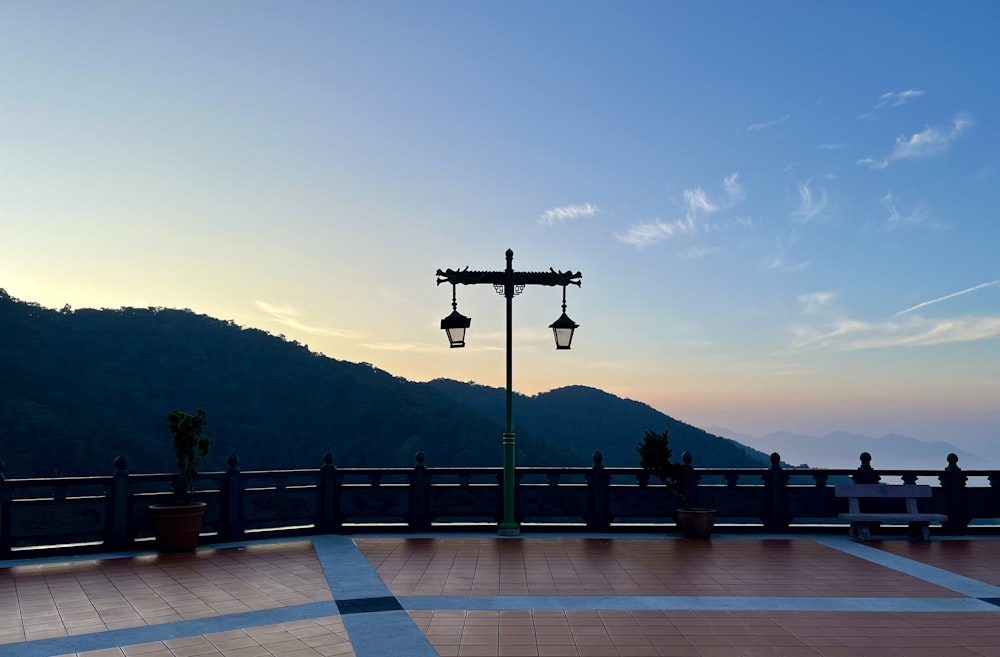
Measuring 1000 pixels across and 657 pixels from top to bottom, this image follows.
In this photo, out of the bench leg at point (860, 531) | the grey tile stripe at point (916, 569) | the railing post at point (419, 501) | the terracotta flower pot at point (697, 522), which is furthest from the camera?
the railing post at point (419, 501)

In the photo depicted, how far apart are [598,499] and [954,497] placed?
662cm

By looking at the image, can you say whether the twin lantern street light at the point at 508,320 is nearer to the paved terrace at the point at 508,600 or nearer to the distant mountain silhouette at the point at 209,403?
the paved terrace at the point at 508,600

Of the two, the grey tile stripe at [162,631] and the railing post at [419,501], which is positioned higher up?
the railing post at [419,501]

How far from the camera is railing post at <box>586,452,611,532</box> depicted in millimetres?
13391

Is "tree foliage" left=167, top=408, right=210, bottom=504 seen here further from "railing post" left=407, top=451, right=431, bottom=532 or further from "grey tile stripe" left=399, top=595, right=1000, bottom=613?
"grey tile stripe" left=399, top=595, right=1000, bottom=613

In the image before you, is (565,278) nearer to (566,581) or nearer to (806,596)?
(566,581)

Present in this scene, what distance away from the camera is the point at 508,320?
1316cm

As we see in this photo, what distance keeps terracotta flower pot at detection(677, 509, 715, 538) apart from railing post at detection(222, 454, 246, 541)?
7.46 metres

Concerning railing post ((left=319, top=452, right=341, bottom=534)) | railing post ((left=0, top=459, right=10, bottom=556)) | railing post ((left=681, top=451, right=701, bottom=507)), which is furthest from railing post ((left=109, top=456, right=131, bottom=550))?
railing post ((left=681, top=451, right=701, bottom=507))

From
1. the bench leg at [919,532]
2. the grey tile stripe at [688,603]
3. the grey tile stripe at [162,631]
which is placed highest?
the bench leg at [919,532]

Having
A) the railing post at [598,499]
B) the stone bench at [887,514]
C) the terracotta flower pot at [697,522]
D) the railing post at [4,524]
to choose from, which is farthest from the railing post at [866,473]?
the railing post at [4,524]

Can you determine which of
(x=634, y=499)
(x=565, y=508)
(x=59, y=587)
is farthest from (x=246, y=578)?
(x=634, y=499)

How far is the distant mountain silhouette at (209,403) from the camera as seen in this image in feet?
192

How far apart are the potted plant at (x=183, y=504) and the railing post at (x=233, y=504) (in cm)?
53
